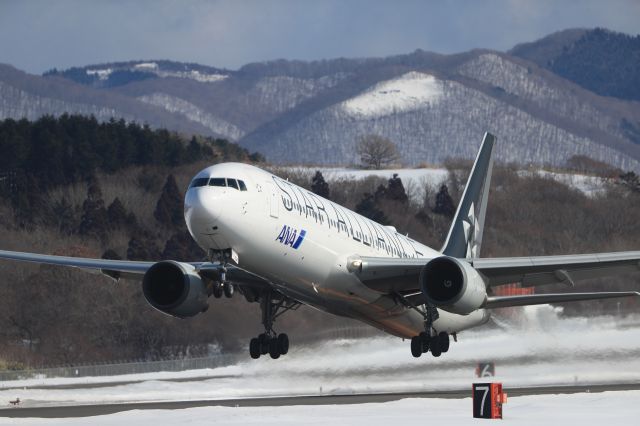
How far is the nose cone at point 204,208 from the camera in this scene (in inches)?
1411

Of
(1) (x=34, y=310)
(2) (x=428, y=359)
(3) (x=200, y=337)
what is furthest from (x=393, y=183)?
(2) (x=428, y=359)

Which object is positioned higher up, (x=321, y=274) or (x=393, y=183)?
(x=393, y=183)

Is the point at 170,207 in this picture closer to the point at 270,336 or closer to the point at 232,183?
the point at 270,336

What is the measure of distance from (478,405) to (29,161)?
11001 centimetres

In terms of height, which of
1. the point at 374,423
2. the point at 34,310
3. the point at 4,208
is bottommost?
the point at 374,423

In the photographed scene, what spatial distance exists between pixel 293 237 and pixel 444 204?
10558cm

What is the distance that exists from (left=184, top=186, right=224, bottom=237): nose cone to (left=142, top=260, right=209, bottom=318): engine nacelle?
5414 mm

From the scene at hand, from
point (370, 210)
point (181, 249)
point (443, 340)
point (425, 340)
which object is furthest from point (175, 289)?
point (370, 210)

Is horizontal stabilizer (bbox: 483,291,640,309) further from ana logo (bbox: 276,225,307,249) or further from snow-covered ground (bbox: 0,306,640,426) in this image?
ana logo (bbox: 276,225,307,249)

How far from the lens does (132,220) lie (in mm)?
123688

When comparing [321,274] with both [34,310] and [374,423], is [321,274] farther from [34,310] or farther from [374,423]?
[34,310]

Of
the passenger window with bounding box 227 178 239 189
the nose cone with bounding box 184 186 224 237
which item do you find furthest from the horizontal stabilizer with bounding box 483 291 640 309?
the nose cone with bounding box 184 186 224 237

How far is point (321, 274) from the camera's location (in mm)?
39625

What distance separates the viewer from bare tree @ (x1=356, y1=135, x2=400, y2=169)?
7402 inches
